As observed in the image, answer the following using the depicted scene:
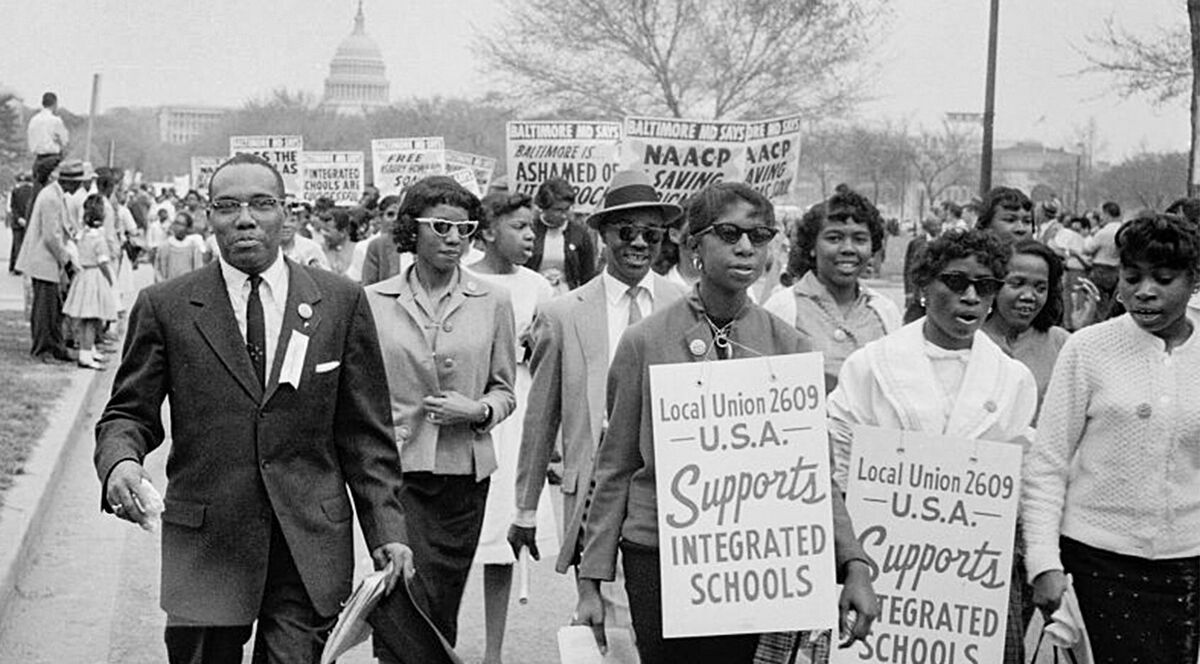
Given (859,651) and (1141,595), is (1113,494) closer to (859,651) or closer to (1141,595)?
(1141,595)

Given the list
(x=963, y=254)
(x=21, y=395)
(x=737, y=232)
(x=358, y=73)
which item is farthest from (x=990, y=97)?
(x=358, y=73)

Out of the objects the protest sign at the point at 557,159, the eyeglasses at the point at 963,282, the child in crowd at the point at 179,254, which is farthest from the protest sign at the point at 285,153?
the eyeglasses at the point at 963,282

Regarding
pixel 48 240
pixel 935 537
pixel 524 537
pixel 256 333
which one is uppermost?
pixel 48 240

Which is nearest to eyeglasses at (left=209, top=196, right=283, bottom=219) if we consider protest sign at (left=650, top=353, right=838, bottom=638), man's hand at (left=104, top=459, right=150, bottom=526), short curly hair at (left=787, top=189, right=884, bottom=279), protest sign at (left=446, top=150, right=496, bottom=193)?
man's hand at (left=104, top=459, right=150, bottom=526)

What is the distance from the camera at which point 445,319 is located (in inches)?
282

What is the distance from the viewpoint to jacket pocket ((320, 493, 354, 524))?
5.09 m

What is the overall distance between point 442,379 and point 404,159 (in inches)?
625

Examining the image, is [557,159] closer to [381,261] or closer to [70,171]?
[381,261]

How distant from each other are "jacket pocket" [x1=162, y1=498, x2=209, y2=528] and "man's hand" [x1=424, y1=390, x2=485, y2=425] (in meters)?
1.99

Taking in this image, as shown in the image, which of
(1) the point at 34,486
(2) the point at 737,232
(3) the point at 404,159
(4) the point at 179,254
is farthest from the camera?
(4) the point at 179,254

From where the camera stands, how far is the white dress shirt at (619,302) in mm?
7055

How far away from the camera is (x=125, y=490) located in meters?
4.70

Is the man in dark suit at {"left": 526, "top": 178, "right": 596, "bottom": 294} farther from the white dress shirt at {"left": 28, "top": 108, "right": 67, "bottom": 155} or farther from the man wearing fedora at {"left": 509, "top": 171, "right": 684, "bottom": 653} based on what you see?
the white dress shirt at {"left": 28, "top": 108, "right": 67, "bottom": 155}

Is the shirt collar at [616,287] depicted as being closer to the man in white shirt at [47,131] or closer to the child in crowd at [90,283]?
the child in crowd at [90,283]
